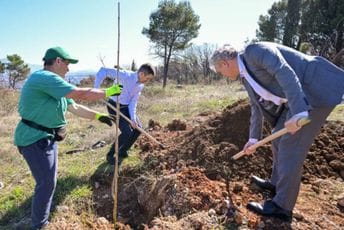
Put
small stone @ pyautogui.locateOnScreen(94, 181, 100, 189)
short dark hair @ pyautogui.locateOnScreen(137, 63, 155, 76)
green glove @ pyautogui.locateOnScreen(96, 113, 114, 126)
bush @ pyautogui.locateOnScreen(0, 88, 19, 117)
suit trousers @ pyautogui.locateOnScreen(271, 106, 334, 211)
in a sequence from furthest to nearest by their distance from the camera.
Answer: bush @ pyautogui.locateOnScreen(0, 88, 19, 117) → short dark hair @ pyautogui.locateOnScreen(137, 63, 155, 76) → small stone @ pyautogui.locateOnScreen(94, 181, 100, 189) → green glove @ pyautogui.locateOnScreen(96, 113, 114, 126) → suit trousers @ pyautogui.locateOnScreen(271, 106, 334, 211)

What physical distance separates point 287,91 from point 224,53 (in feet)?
1.98

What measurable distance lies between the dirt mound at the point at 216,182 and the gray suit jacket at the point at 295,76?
1.03 meters

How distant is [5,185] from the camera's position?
5156mm

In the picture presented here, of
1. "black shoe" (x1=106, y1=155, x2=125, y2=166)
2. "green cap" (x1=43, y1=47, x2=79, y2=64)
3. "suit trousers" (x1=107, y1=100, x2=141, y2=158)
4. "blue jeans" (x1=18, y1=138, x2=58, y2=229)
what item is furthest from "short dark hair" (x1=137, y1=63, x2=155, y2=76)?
"blue jeans" (x1=18, y1=138, x2=58, y2=229)

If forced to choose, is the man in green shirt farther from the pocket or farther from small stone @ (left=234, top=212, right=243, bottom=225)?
small stone @ (left=234, top=212, right=243, bottom=225)

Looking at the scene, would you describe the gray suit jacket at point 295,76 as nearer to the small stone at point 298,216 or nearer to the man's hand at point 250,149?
the man's hand at point 250,149

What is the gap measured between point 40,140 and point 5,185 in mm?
2273

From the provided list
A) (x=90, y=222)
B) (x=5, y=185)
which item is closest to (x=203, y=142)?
(x=90, y=222)

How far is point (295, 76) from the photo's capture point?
2.68 metres

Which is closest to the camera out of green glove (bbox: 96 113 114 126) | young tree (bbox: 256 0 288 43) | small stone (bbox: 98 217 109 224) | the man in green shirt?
the man in green shirt

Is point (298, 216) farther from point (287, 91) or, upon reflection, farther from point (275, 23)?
point (275, 23)

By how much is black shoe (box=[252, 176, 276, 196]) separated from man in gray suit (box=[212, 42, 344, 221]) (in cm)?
52

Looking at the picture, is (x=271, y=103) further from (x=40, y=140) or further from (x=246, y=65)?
(x=40, y=140)

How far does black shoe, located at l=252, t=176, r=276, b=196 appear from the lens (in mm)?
3650
